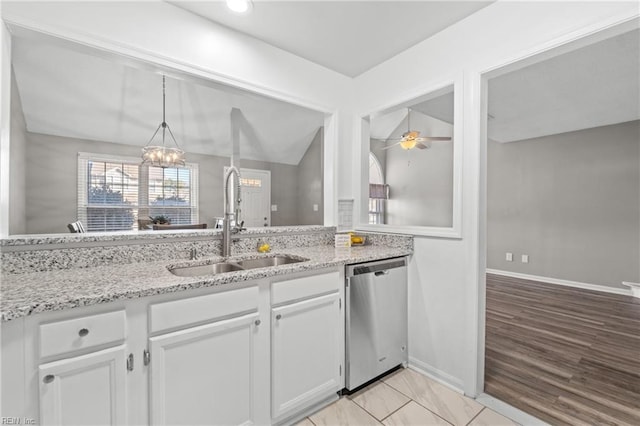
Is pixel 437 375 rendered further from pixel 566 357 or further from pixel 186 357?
pixel 186 357

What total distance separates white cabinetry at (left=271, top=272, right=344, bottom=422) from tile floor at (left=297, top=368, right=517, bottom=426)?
0.37ft

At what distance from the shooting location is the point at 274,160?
7.10 m

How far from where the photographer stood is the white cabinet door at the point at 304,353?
1538 mm

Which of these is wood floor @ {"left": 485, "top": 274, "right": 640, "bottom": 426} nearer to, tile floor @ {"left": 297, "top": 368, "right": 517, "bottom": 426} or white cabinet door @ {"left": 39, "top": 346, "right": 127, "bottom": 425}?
tile floor @ {"left": 297, "top": 368, "right": 517, "bottom": 426}

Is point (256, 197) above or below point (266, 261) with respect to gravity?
above

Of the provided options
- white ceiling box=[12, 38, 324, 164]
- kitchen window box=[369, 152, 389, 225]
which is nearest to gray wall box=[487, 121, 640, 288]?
kitchen window box=[369, 152, 389, 225]

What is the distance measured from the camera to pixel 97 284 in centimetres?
121

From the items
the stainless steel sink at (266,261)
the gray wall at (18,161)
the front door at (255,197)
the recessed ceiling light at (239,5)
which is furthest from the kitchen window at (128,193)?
the recessed ceiling light at (239,5)

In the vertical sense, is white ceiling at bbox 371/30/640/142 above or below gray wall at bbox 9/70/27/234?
above

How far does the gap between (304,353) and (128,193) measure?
5.45m

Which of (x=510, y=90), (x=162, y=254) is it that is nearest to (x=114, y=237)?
(x=162, y=254)

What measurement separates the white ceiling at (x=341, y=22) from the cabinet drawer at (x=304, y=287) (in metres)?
1.72

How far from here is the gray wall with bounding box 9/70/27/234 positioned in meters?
3.66

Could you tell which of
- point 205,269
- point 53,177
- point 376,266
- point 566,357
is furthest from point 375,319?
point 53,177
